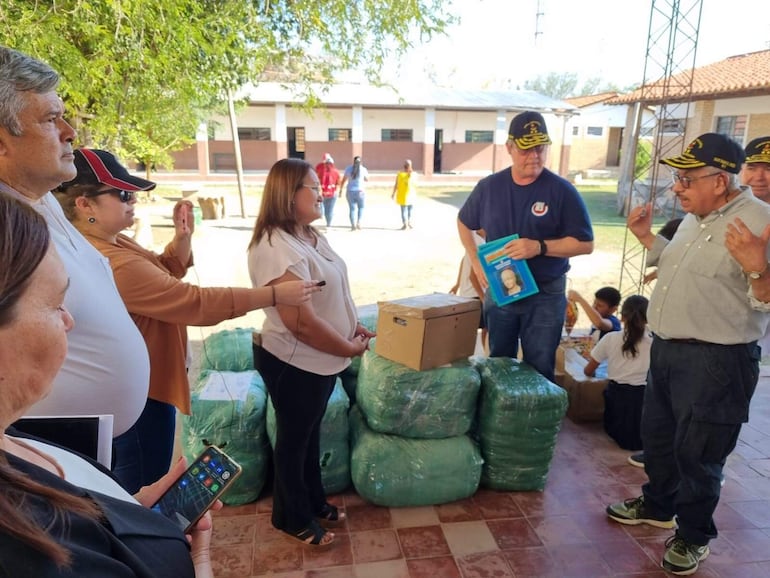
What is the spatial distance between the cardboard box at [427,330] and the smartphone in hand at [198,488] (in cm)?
169

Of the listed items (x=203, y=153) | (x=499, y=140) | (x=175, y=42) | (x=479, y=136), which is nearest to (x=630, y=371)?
(x=175, y=42)

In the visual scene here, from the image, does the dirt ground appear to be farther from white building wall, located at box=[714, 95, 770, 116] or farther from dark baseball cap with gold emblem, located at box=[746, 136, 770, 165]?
white building wall, located at box=[714, 95, 770, 116]

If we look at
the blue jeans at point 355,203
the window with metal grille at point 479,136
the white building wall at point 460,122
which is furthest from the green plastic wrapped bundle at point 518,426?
the window with metal grille at point 479,136

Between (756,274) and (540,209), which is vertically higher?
(540,209)

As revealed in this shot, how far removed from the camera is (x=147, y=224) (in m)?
10.3

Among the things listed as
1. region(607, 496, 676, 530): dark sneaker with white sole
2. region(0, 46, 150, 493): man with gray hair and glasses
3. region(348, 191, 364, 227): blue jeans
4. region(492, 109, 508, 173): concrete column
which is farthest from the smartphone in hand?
region(492, 109, 508, 173): concrete column

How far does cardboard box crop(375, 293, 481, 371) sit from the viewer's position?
2848mm

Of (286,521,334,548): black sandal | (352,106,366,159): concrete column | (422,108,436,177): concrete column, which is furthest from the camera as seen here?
(422,108,436,177): concrete column

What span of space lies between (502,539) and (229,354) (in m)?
1.96

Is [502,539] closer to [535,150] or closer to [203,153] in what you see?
[535,150]

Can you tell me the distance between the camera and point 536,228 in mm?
3166

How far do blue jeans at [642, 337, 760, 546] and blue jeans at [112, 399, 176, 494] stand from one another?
2.23 metres

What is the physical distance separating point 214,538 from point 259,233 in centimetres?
155

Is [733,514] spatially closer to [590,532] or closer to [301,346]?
[590,532]
